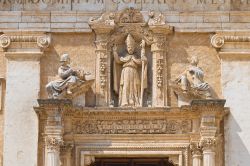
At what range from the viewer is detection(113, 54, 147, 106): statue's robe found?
20859 millimetres

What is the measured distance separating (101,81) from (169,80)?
127 centimetres

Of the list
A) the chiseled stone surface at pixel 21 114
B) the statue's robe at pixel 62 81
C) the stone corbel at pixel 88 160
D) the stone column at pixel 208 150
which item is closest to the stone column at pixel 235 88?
the stone column at pixel 208 150

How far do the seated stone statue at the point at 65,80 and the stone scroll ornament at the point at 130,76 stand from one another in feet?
2.23

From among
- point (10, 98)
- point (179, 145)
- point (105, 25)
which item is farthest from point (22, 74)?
point (179, 145)

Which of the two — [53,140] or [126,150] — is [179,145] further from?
[53,140]

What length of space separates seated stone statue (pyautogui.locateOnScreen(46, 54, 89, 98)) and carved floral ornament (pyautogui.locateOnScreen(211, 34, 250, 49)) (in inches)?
99.2

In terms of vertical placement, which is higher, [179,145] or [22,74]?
[22,74]

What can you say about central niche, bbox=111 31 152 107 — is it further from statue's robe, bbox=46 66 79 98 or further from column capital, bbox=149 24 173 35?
statue's robe, bbox=46 66 79 98

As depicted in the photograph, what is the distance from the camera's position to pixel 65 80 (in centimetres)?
2073

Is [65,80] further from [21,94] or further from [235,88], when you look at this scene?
[235,88]

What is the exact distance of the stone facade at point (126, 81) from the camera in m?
20.6

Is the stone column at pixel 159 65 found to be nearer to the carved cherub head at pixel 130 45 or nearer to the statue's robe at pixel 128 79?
the statue's robe at pixel 128 79

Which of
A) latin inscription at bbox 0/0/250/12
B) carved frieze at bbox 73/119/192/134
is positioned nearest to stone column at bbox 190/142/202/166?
carved frieze at bbox 73/119/192/134

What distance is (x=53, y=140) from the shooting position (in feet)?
66.7
